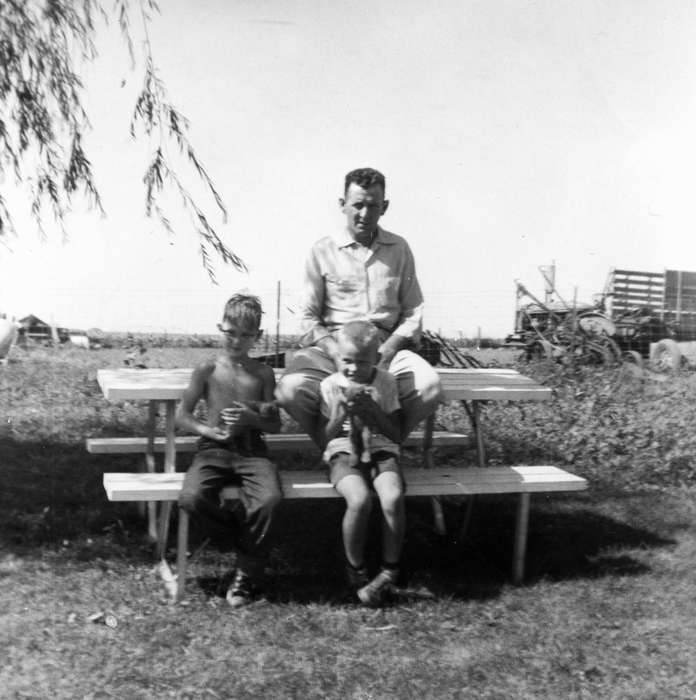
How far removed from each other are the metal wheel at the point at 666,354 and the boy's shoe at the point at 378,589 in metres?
8.33

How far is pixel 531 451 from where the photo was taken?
639 cm

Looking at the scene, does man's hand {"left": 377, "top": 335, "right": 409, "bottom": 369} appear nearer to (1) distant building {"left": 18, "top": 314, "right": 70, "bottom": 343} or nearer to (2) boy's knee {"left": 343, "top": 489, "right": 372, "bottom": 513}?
(2) boy's knee {"left": 343, "top": 489, "right": 372, "bottom": 513}

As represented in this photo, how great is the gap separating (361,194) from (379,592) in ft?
6.17

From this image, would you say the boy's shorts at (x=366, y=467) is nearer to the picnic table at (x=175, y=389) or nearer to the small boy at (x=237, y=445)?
the small boy at (x=237, y=445)

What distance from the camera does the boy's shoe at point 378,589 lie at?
12.1ft

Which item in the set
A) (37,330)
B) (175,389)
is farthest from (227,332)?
(37,330)

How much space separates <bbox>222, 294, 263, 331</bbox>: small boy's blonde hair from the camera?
155 inches

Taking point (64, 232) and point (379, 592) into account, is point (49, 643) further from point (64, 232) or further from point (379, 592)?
point (64, 232)

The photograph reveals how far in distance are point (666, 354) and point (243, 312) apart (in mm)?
9101

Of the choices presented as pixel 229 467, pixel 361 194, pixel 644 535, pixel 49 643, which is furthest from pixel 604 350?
pixel 49 643

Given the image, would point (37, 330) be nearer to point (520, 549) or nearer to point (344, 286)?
point (344, 286)

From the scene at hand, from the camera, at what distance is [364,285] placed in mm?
4492

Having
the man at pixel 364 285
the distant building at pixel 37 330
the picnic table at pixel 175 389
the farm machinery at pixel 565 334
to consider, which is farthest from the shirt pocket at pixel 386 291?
the distant building at pixel 37 330

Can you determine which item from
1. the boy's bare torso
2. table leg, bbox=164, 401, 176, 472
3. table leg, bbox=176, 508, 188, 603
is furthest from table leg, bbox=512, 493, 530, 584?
table leg, bbox=164, 401, 176, 472
